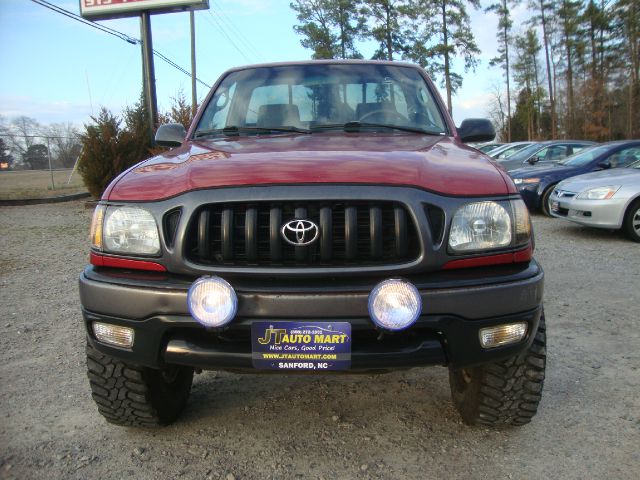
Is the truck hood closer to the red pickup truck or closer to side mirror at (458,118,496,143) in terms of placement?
the red pickup truck

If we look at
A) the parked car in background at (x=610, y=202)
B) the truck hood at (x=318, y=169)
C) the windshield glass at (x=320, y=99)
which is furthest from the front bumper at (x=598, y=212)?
the truck hood at (x=318, y=169)

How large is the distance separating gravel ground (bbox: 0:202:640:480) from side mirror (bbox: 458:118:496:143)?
1489 millimetres

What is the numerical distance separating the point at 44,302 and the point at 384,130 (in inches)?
146

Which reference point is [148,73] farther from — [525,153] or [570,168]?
[570,168]

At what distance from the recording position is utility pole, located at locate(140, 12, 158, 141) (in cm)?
1432

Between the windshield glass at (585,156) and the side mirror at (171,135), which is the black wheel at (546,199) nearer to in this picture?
the windshield glass at (585,156)

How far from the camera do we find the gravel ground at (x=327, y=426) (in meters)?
2.30

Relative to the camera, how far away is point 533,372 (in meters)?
2.36

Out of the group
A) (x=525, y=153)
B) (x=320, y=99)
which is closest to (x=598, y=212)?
(x=320, y=99)

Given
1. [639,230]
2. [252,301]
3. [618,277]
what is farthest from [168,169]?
[639,230]

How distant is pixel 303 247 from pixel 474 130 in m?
1.91

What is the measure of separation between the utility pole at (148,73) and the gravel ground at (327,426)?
11066 millimetres

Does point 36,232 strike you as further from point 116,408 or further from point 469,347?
point 469,347

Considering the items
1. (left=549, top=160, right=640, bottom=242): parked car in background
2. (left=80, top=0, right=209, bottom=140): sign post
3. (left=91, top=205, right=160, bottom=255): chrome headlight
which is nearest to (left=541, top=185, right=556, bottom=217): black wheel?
(left=549, top=160, right=640, bottom=242): parked car in background
